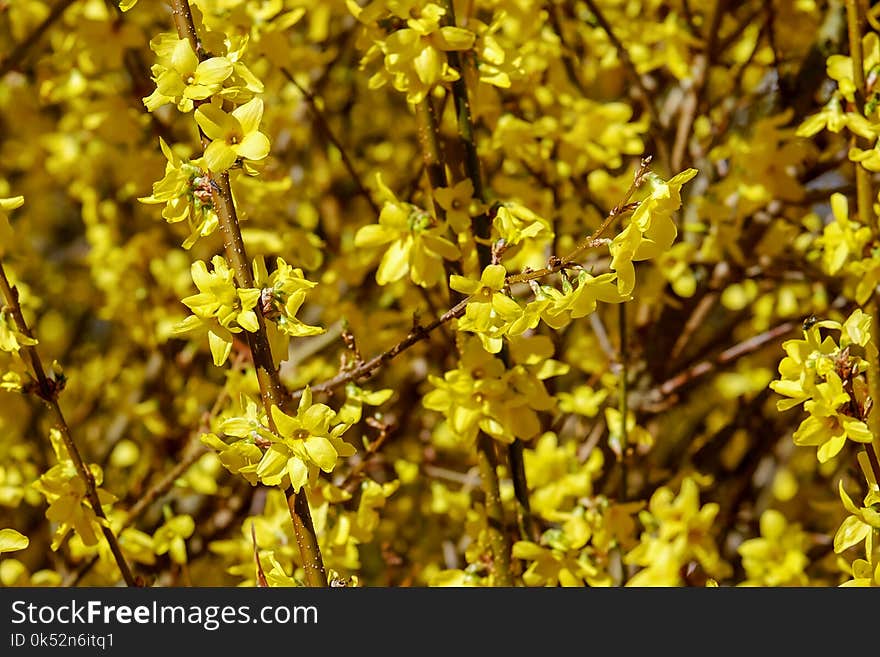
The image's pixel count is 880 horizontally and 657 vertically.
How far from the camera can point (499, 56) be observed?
1744 mm

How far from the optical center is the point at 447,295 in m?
2.37

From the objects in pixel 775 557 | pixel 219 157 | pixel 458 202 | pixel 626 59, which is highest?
pixel 626 59

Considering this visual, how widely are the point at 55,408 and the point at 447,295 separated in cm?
102

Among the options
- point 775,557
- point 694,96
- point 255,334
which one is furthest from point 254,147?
point 694,96

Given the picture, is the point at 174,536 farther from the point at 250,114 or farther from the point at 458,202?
the point at 250,114

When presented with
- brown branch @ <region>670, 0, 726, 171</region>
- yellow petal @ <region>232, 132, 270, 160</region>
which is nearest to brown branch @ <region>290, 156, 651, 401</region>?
yellow petal @ <region>232, 132, 270, 160</region>

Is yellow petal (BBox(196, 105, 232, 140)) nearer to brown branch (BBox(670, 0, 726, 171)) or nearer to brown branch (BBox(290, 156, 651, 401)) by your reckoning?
brown branch (BBox(290, 156, 651, 401))

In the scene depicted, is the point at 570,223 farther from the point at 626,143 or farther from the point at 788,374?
the point at 788,374

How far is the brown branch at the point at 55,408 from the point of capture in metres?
1.47

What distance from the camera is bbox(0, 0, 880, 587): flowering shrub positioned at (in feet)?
4.69

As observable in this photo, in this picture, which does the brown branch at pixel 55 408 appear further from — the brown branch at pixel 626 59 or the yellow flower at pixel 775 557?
the brown branch at pixel 626 59
